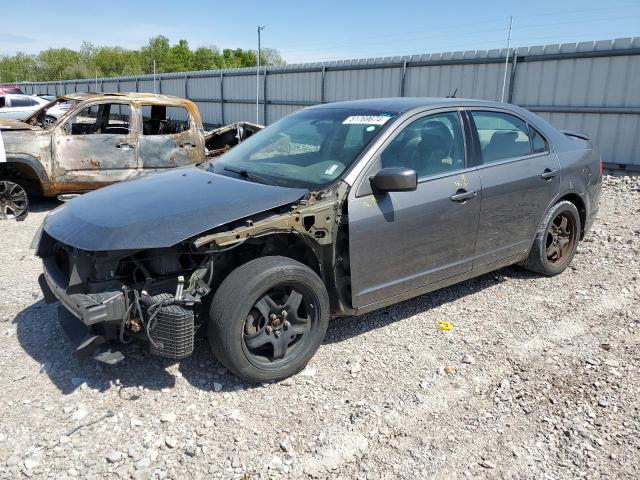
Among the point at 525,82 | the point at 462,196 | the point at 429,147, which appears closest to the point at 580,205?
the point at 462,196

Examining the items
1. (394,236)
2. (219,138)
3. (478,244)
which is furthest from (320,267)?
(219,138)

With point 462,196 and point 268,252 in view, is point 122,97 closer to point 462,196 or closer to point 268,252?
point 268,252

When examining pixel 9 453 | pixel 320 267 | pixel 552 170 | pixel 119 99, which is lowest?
pixel 9 453

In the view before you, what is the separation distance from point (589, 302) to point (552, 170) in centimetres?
122

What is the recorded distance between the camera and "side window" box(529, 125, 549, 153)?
481 cm

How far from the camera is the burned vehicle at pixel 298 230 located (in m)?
3.03

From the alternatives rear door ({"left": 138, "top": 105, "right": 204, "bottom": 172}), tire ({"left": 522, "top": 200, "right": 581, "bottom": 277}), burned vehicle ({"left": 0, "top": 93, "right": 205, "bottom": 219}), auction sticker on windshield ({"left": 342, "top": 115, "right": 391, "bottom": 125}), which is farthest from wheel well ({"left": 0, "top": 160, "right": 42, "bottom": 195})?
tire ({"left": 522, "top": 200, "right": 581, "bottom": 277})

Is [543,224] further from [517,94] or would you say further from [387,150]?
[517,94]

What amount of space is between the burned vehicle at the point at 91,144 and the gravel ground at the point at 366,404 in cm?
352

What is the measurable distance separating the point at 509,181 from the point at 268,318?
2.40 meters

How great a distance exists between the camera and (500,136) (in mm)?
4570

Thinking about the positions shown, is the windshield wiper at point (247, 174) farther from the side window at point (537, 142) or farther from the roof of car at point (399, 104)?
the side window at point (537, 142)

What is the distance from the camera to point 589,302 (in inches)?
186

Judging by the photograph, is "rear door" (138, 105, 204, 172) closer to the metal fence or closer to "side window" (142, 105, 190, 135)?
"side window" (142, 105, 190, 135)
